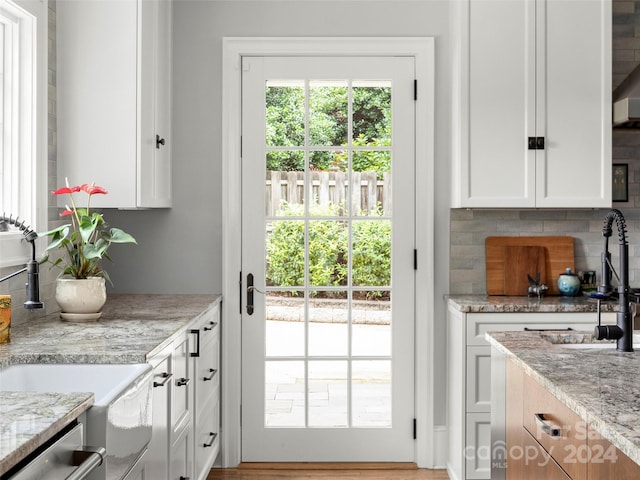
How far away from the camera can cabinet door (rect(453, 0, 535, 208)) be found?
3.35 metres

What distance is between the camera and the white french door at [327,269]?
360 cm

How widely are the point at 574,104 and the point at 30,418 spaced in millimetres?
2875

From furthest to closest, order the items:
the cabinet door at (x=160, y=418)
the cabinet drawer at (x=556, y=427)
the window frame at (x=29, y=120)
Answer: the window frame at (x=29, y=120) < the cabinet door at (x=160, y=418) < the cabinet drawer at (x=556, y=427)

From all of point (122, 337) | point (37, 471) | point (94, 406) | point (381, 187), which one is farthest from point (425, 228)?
point (37, 471)

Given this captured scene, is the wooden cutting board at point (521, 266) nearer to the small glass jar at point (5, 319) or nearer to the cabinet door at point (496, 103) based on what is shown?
the cabinet door at point (496, 103)

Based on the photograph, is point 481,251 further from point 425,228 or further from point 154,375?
point 154,375

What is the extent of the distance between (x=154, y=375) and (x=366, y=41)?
7.04 ft

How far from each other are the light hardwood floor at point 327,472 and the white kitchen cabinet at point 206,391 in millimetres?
161

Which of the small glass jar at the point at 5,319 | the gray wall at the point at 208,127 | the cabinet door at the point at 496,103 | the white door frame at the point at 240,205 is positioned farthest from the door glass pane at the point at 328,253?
the small glass jar at the point at 5,319

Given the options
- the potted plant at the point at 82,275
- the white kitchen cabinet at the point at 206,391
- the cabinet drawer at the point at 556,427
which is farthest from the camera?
the white kitchen cabinet at the point at 206,391

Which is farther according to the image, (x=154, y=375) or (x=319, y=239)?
(x=319, y=239)

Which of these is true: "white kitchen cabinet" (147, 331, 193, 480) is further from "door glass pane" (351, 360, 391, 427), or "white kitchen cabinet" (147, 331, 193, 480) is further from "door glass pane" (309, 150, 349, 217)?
"door glass pane" (309, 150, 349, 217)

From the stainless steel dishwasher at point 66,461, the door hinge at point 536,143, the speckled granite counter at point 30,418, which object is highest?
the door hinge at point 536,143

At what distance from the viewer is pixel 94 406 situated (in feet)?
5.16
